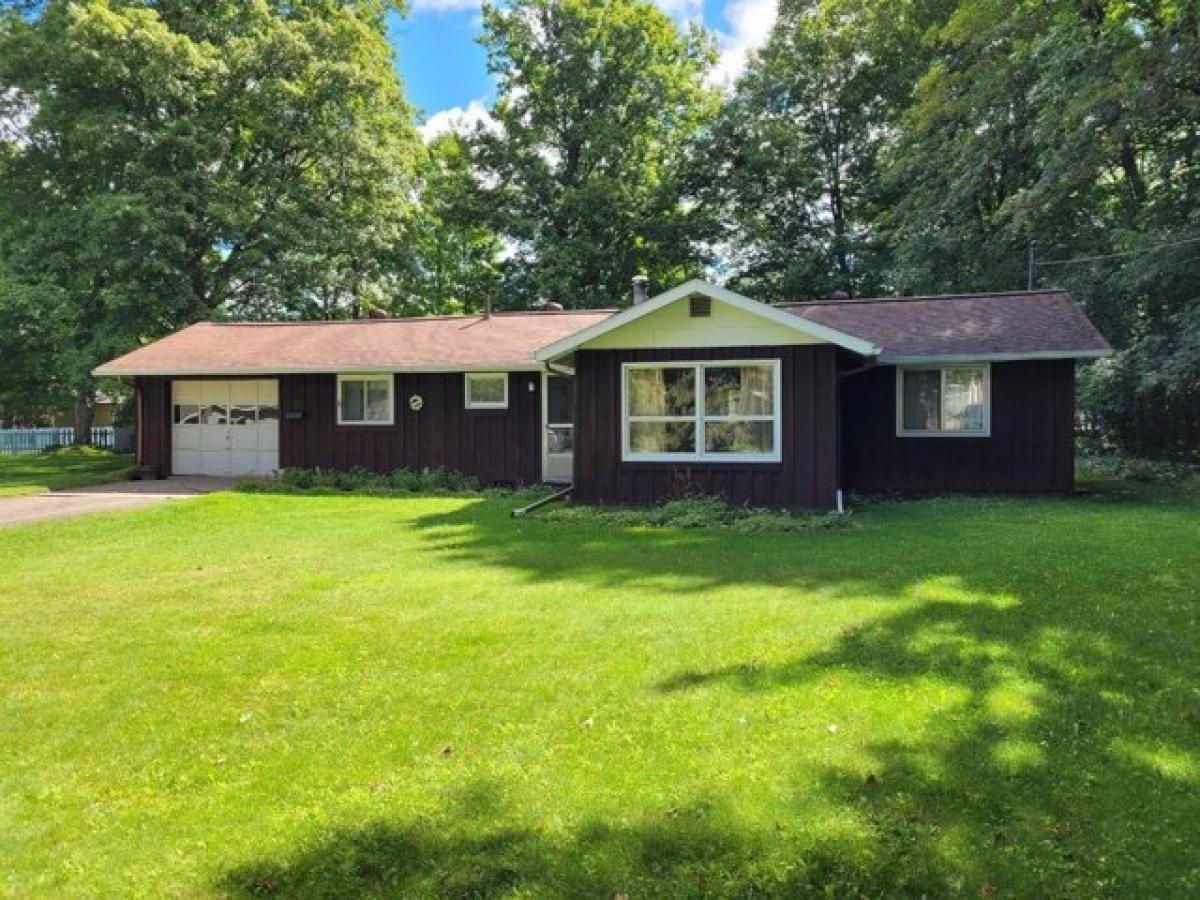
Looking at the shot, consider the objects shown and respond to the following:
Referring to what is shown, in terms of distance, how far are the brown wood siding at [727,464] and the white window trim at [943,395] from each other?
309 cm

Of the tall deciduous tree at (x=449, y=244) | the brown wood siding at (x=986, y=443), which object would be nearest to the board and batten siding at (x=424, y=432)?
the brown wood siding at (x=986, y=443)

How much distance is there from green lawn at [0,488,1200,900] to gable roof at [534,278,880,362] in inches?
161

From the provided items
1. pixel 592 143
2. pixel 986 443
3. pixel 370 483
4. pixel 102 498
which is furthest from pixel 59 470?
pixel 986 443

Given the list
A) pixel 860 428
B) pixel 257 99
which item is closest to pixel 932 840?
pixel 860 428

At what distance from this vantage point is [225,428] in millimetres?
16875

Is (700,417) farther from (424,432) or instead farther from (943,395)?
(424,432)

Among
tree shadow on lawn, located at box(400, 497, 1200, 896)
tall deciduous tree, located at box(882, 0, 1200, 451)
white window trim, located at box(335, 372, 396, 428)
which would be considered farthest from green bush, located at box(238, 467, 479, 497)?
tall deciduous tree, located at box(882, 0, 1200, 451)

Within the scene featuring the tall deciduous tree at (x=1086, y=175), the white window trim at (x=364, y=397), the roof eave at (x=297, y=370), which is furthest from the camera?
the white window trim at (x=364, y=397)

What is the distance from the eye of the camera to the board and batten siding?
1498 centimetres

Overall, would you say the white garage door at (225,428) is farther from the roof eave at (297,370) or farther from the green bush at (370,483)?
the green bush at (370,483)

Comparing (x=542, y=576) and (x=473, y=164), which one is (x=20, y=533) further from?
(x=473, y=164)

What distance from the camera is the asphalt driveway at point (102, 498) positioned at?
11.2 metres

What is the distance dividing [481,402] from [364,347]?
2969mm

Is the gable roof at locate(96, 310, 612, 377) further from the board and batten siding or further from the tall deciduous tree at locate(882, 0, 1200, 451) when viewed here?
the tall deciduous tree at locate(882, 0, 1200, 451)
